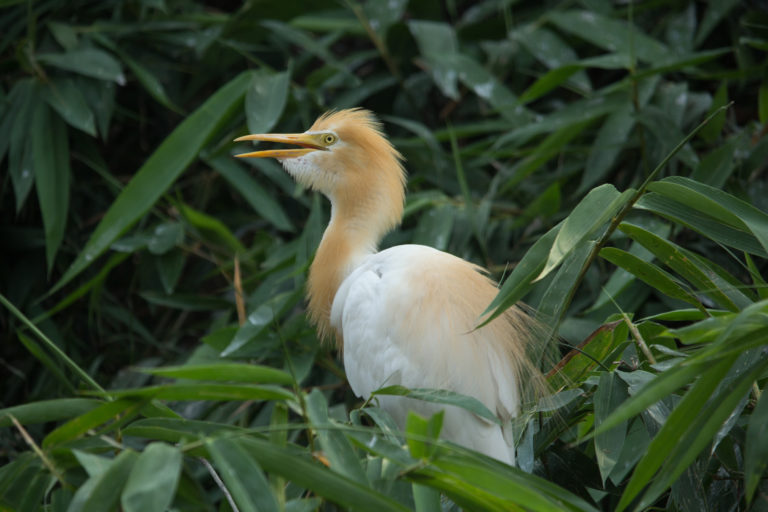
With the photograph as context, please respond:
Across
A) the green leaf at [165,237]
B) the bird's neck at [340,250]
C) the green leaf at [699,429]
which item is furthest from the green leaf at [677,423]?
the green leaf at [165,237]

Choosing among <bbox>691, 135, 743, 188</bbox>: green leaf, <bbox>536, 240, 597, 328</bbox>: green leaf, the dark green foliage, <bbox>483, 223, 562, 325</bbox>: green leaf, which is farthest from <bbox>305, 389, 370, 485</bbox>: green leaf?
<bbox>691, 135, 743, 188</bbox>: green leaf

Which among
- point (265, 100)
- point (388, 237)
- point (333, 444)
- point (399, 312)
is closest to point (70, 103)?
point (265, 100)

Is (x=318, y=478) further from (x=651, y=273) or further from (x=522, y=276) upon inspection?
(x=651, y=273)

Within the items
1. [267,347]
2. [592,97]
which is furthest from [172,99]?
[592,97]

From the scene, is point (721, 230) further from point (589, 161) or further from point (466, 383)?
point (589, 161)

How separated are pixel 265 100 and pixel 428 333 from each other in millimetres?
977

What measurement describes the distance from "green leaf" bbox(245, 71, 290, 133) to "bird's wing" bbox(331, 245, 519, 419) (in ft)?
2.25

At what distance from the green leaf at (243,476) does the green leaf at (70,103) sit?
4.92 ft

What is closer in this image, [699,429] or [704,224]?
[699,429]

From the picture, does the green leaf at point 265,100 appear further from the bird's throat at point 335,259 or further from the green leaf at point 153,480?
the green leaf at point 153,480

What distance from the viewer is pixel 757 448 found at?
799mm

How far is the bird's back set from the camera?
1242 millimetres

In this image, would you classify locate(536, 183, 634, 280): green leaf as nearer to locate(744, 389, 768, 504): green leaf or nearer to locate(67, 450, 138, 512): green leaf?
locate(744, 389, 768, 504): green leaf

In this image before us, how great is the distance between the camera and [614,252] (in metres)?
1.07
